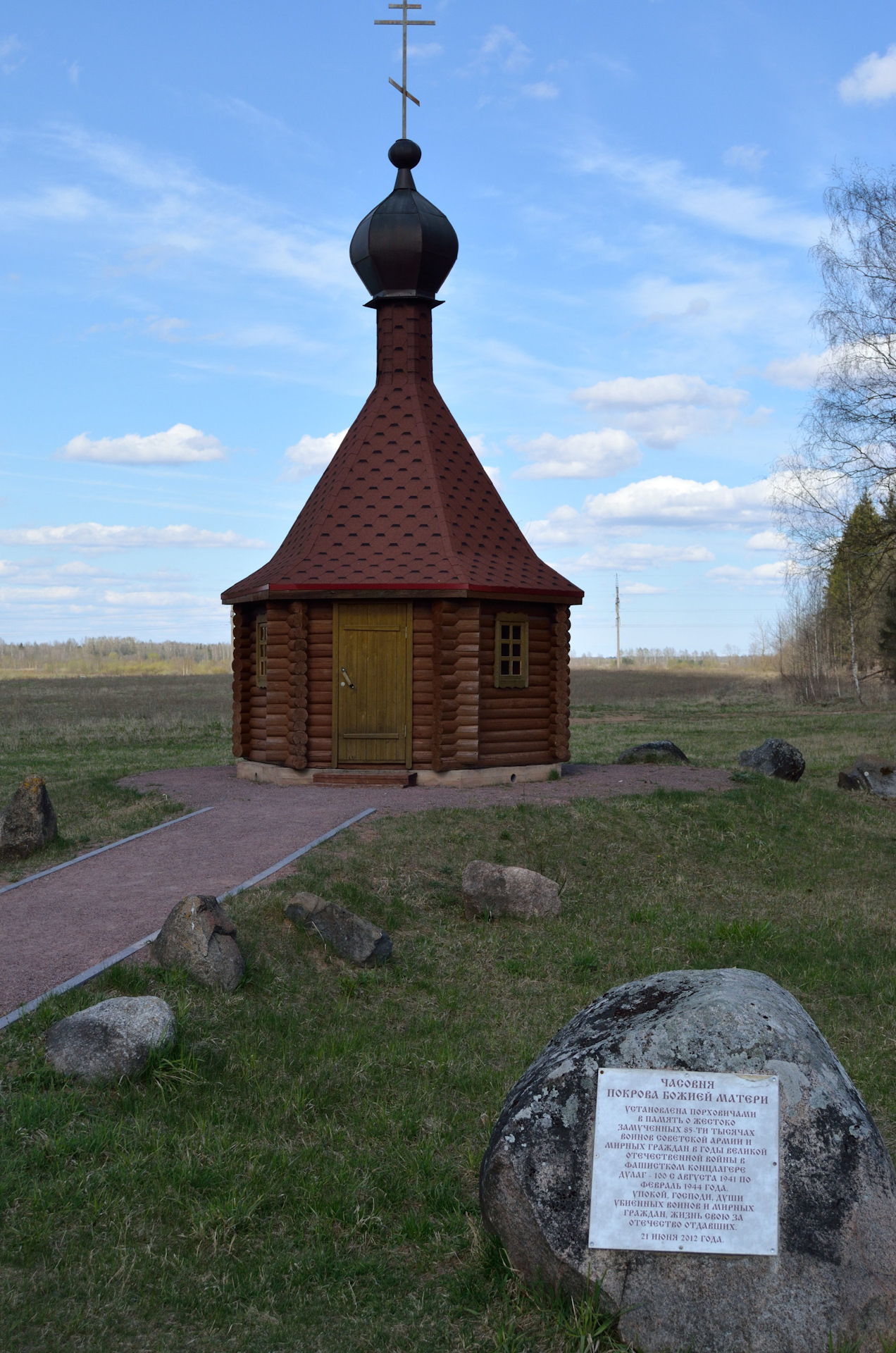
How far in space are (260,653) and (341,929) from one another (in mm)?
9110

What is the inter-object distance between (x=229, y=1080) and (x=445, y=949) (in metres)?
3.38

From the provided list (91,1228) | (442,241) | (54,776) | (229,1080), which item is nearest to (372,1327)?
(91,1228)

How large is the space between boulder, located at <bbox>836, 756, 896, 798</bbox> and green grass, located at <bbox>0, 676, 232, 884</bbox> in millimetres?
10990

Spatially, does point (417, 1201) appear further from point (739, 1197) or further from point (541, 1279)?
point (739, 1197)

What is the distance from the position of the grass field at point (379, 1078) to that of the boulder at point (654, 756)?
15.7 ft

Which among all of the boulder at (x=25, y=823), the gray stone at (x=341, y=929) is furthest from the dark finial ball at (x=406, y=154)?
the gray stone at (x=341, y=929)

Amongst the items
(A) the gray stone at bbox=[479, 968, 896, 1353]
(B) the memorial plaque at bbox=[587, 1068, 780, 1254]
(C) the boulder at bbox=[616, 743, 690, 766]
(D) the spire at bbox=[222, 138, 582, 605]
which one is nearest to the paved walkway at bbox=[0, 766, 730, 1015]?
(C) the boulder at bbox=[616, 743, 690, 766]

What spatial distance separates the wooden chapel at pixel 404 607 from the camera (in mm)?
15781

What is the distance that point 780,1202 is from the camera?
13.2ft

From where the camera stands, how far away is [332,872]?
423 inches

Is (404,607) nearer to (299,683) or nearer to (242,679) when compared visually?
(299,683)

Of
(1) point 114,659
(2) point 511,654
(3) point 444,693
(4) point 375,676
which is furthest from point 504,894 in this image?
(1) point 114,659

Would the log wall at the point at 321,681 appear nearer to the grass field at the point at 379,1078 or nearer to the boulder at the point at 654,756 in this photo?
the grass field at the point at 379,1078

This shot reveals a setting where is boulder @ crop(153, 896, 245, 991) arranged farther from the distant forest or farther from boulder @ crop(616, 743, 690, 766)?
the distant forest
